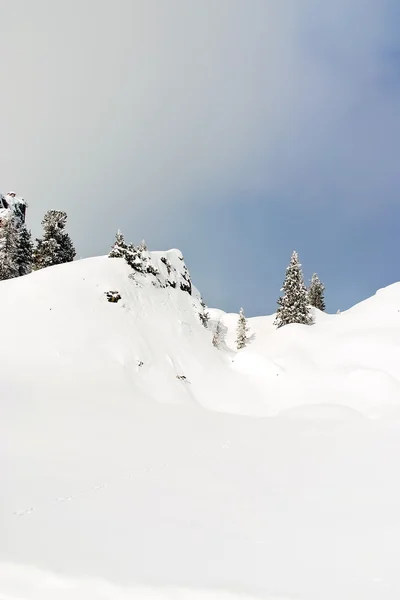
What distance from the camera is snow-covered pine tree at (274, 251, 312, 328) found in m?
42.4

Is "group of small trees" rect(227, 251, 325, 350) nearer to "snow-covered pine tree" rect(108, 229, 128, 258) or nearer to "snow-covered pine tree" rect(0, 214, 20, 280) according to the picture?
"snow-covered pine tree" rect(108, 229, 128, 258)

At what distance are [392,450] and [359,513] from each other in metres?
6.73

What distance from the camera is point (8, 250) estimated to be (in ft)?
120

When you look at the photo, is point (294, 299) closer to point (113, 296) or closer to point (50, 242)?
point (113, 296)

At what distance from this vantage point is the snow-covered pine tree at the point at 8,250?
35.8 metres

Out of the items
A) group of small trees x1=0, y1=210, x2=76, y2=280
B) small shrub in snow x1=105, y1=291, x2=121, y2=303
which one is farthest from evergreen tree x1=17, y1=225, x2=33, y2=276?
small shrub in snow x1=105, y1=291, x2=121, y2=303

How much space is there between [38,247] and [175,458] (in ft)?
112

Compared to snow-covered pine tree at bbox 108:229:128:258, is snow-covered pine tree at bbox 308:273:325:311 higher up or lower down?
higher up

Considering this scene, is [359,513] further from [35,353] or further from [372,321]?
[372,321]

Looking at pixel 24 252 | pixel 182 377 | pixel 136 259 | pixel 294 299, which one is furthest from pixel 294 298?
pixel 24 252

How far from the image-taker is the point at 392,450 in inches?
497

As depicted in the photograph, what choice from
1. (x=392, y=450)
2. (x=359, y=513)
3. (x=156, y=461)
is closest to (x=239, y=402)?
(x=392, y=450)

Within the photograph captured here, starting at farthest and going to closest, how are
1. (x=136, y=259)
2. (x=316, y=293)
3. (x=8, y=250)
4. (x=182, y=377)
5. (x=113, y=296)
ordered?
(x=316, y=293) < (x=8, y=250) < (x=136, y=259) < (x=113, y=296) < (x=182, y=377)

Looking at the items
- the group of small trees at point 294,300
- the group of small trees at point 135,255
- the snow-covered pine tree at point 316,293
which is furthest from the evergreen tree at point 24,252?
the snow-covered pine tree at point 316,293
